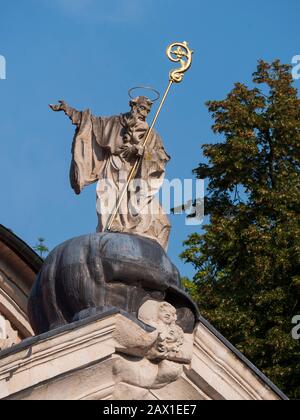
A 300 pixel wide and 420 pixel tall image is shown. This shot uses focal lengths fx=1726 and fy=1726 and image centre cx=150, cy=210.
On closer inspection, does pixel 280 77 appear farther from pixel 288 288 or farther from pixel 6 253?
pixel 6 253

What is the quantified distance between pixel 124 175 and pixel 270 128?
1379 cm

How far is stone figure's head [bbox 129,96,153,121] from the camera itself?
1600cm

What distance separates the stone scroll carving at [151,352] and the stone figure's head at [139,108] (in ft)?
7.17

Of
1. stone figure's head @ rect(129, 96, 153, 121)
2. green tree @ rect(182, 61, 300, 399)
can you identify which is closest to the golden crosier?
stone figure's head @ rect(129, 96, 153, 121)

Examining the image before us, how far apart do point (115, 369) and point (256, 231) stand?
13.7 m

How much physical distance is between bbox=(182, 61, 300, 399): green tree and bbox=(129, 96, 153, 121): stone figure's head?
32.3ft

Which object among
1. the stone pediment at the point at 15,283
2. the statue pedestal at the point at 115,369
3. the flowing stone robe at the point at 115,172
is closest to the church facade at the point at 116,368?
the statue pedestal at the point at 115,369

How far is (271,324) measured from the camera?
1056 inches

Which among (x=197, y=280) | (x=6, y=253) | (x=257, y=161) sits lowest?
(x=6, y=253)

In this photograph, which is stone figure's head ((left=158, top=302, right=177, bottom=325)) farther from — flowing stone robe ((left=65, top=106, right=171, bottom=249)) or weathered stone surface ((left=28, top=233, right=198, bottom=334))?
flowing stone robe ((left=65, top=106, right=171, bottom=249))

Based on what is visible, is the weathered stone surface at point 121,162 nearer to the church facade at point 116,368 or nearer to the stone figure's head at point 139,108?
the stone figure's head at point 139,108

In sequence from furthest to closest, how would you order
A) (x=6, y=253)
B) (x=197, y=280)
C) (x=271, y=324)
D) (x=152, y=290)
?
(x=197, y=280) < (x=271, y=324) < (x=6, y=253) < (x=152, y=290)

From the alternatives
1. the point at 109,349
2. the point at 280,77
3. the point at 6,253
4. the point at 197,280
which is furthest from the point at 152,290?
the point at 280,77

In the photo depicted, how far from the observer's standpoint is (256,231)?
27.5 metres
